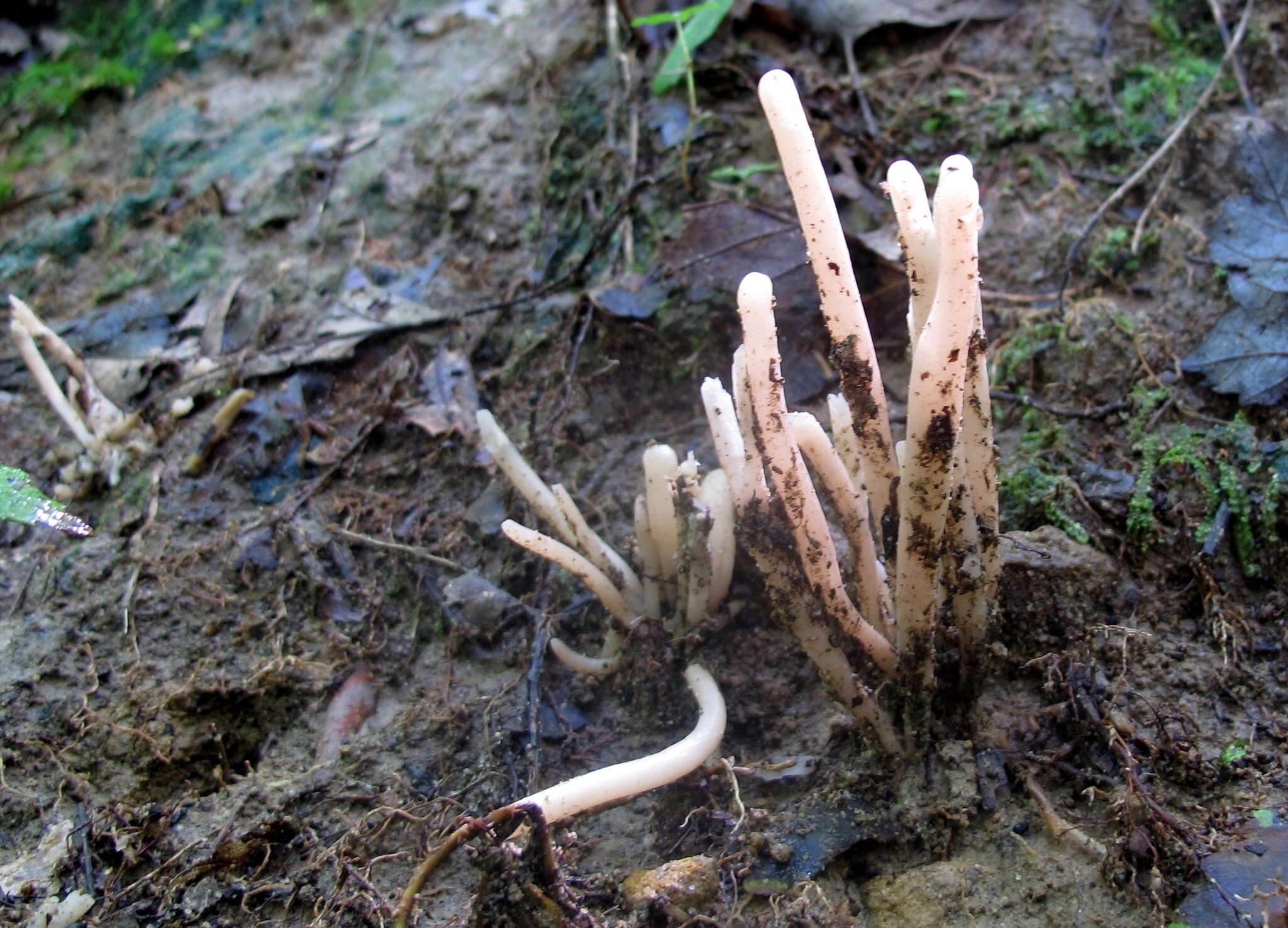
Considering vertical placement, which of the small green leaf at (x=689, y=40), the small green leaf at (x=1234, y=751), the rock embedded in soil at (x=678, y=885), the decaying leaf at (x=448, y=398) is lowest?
the small green leaf at (x=1234, y=751)

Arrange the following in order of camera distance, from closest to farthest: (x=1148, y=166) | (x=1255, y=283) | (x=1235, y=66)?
(x=1255, y=283) < (x=1148, y=166) < (x=1235, y=66)

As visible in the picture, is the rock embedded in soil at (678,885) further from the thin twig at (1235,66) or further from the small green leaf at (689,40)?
the thin twig at (1235,66)

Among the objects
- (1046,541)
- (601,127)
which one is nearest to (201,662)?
(1046,541)

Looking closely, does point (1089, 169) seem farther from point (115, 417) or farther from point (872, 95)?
point (115, 417)

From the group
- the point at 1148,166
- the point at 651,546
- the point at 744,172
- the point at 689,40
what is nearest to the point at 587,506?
the point at 651,546

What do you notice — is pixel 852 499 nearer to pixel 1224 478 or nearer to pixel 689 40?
pixel 1224 478

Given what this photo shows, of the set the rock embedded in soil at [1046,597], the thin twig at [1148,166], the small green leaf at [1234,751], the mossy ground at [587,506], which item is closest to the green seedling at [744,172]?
the mossy ground at [587,506]
